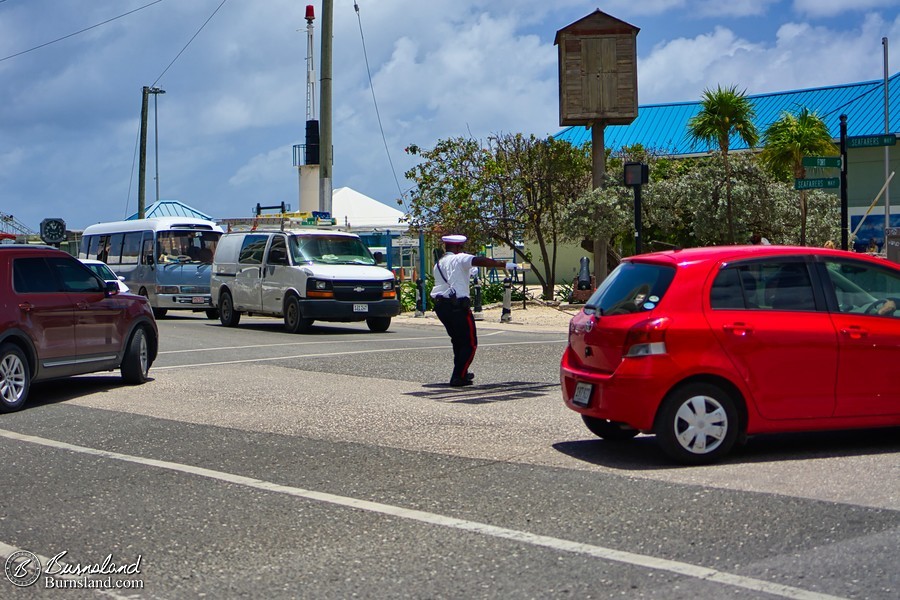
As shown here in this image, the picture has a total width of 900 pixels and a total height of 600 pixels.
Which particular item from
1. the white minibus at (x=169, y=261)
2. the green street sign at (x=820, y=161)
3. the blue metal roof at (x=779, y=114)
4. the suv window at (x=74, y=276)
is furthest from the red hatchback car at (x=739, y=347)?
the blue metal roof at (x=779, y=114)

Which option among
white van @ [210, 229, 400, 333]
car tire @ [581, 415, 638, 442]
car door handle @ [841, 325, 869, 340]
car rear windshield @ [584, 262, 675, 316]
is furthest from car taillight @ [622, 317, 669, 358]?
white van @ [210, 229, 400, 333]

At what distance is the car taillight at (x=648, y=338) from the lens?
8016 millimetres

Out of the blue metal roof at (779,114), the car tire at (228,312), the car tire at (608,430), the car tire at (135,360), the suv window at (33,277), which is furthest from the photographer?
the blue metal roof at (779,114)

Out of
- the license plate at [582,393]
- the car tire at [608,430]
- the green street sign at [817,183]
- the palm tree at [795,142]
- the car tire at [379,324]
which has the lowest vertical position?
the car tire at [608,430]

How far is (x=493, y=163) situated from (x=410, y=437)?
23777 millimetres

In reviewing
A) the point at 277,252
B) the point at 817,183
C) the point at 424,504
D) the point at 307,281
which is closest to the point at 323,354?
the point at 307,281

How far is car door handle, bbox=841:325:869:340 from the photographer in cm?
834

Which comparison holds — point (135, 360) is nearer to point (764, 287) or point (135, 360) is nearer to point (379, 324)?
point (764, 287)

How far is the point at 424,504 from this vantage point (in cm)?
702

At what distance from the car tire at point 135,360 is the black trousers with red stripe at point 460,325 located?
3705mm

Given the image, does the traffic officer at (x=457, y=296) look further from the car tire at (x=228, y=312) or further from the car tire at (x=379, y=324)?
the car tire at (x=228, y=312)

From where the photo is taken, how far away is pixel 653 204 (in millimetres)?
31000

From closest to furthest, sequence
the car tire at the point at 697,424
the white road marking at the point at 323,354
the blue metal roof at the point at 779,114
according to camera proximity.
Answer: the car tire at the point at 697,424 → the white road marking at the point at 323,354 → the blue metal roof at the point at 779,114

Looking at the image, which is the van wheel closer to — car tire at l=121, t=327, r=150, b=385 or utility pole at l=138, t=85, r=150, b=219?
car tire at l=121, t=327, r=150, b=385
